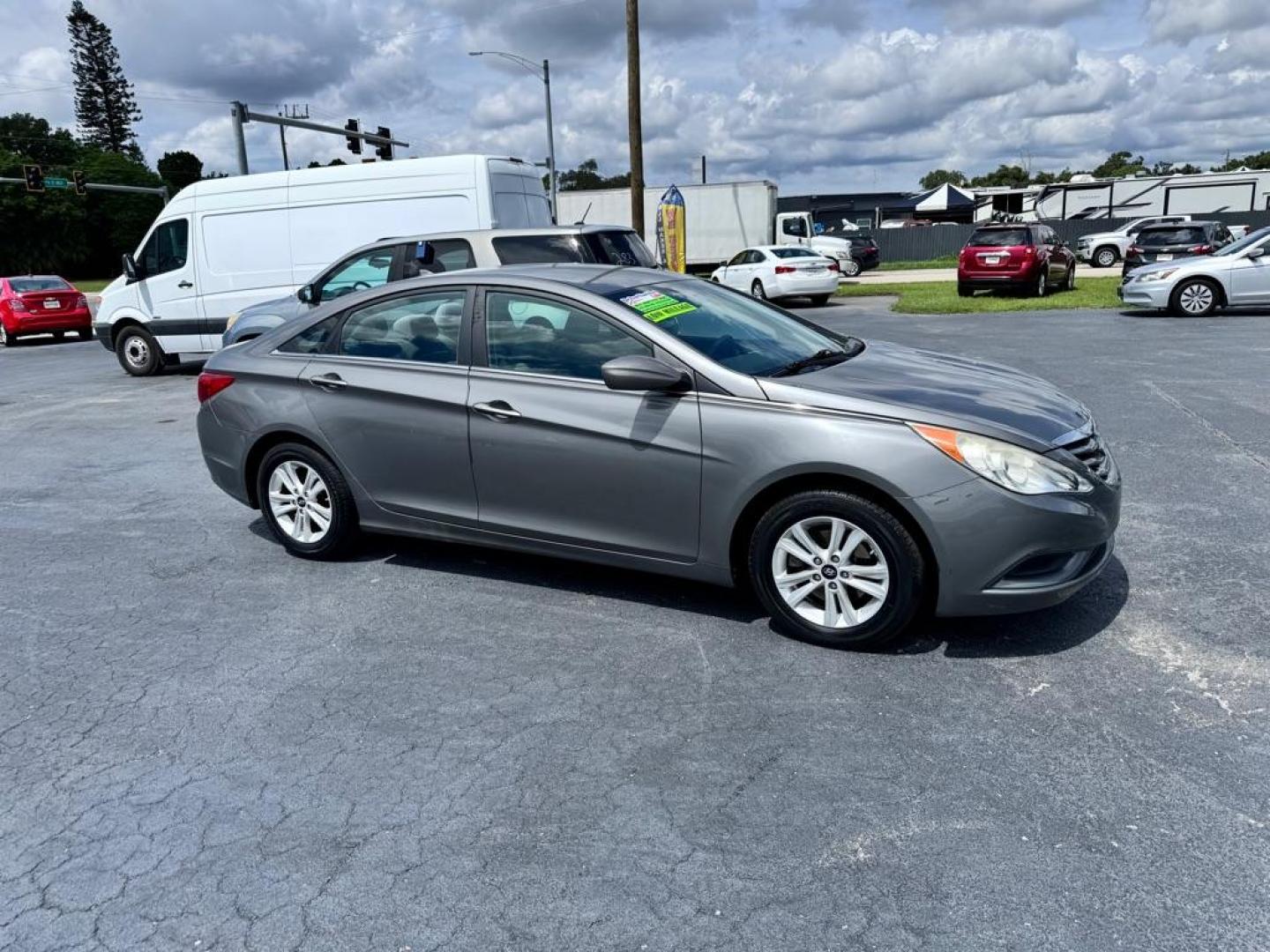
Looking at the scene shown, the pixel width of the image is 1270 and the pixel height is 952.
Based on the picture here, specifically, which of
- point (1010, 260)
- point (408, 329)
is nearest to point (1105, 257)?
point (1010, 260)

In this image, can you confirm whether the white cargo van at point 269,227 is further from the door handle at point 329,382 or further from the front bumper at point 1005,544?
the front bumper at point 1005,544

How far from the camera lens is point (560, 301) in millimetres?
4621

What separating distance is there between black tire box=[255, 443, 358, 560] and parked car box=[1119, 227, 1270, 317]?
50.3 feet

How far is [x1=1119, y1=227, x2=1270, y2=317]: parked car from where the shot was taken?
1605 centimetres

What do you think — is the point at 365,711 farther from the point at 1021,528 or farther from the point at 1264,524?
the point at 1264,524

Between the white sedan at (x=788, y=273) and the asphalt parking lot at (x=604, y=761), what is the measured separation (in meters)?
17.4

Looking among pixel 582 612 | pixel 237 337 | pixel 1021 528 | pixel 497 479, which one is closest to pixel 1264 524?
pixel 1021 528

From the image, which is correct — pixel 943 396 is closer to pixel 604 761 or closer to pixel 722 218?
pixel 604 761

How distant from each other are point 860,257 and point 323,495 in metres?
34.7

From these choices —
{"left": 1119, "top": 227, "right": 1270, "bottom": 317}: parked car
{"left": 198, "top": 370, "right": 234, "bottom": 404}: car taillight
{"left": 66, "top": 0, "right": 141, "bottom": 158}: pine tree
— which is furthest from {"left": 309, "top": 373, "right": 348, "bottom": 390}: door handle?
{"left": 66, "top": 0, "right": 141, "bottom": 158}: pine tree

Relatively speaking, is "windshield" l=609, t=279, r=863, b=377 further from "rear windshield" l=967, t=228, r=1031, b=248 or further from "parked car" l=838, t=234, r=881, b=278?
"parked car" l=838, t=234, r=881, b=278

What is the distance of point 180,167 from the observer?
87.9 metres

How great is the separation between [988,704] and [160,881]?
9.01 feet

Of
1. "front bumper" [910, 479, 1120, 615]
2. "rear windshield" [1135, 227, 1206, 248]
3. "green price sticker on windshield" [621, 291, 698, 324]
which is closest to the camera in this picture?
"front bumper" [910, 479, 1120, 615]
